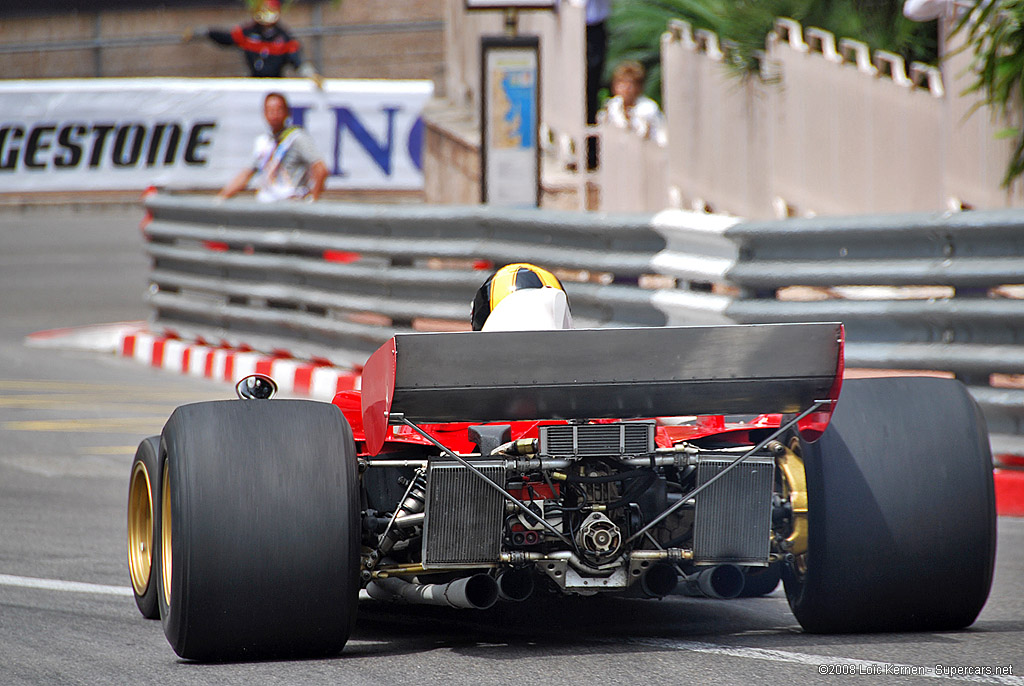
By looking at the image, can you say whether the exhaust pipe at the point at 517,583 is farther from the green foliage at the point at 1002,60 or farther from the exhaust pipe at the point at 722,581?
the green foliage at the point at 1002,60

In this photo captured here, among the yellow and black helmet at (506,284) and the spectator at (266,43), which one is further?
the spectator at (266,43)

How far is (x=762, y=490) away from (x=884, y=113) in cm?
760

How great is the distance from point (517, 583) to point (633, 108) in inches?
443

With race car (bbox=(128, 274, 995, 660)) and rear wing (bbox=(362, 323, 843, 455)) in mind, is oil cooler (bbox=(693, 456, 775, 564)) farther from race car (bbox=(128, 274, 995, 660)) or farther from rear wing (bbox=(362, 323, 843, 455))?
rear wing (bbox=(362, 323, 843, 455))

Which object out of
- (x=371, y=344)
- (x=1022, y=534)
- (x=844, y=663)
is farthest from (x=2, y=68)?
(x=844, y=663)

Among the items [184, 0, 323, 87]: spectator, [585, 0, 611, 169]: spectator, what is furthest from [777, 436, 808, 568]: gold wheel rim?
[184, 0, 323, 87]: spectator

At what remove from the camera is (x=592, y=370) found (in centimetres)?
449

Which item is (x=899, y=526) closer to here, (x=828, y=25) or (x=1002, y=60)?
(x=1002, y=60)

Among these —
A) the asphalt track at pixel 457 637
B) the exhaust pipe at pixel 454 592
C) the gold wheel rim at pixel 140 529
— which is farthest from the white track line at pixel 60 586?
the exhaust pipe at pixel 454 592

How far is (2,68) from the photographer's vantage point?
23297 mm

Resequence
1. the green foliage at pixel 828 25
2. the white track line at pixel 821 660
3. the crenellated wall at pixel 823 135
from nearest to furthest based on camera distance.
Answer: the white track line at pixel 821 660
the crenellated wall at pixel 823 135
the green foliage at pixel 828 25

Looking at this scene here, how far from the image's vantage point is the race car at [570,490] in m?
4.41

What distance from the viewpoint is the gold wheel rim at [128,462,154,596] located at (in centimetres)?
518

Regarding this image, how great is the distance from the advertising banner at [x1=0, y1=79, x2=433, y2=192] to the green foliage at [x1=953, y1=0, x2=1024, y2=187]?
9242mm
